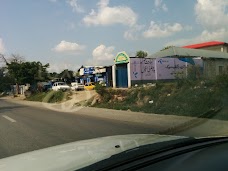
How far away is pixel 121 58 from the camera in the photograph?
39.1 metres

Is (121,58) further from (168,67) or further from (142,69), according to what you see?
(168,67)

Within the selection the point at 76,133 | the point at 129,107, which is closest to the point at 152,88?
the point at 129,107

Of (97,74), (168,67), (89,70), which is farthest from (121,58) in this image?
(89,70)

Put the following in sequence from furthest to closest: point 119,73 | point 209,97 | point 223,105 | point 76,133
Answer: point 119,73 → point 209,97 → point 223,105 → point 76,133

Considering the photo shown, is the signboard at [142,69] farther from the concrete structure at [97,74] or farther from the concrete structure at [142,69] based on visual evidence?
the concrete structure at [97,74]

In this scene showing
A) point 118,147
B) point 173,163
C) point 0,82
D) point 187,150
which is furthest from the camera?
point 0,82

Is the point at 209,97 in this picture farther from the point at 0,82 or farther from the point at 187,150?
the point at 0,82

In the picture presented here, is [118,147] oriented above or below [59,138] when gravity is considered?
above

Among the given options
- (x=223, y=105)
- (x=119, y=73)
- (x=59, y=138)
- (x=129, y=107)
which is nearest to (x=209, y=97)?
(x=223, y=105)

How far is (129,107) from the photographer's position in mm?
23172

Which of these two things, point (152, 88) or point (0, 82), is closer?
point (152, 88)

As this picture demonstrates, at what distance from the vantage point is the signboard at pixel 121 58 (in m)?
38.1

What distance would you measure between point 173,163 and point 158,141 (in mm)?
788

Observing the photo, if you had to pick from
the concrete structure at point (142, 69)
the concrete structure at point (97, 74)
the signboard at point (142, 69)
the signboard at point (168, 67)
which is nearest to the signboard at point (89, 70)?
the concrete structure at point (97, 74)
